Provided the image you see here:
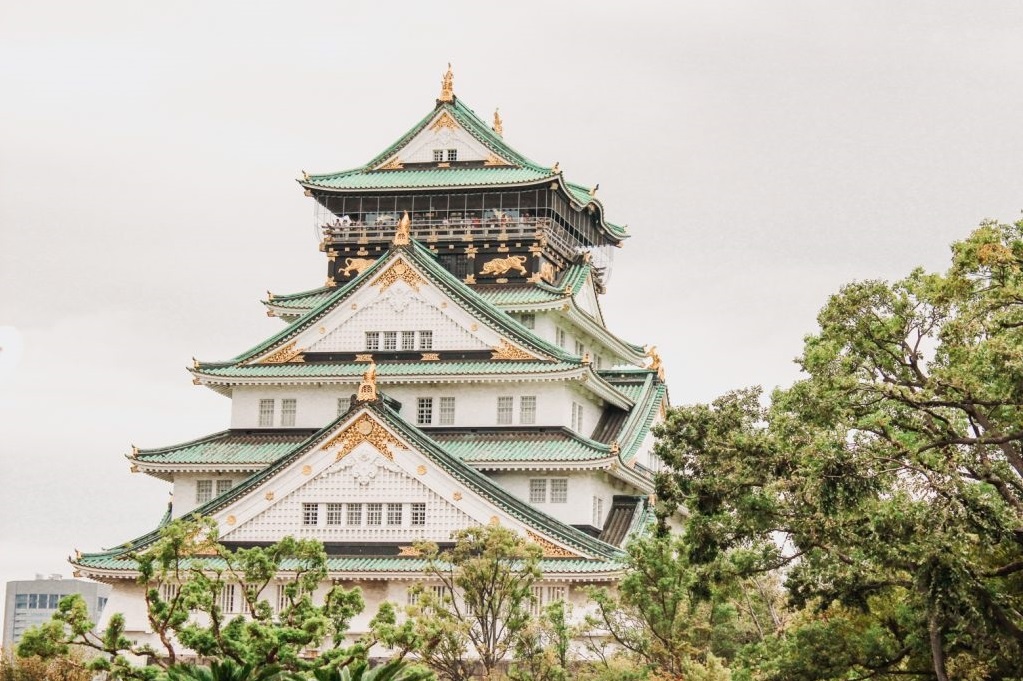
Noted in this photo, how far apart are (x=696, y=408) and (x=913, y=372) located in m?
4.49

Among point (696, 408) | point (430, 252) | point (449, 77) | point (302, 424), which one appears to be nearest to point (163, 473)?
point (302, 424)

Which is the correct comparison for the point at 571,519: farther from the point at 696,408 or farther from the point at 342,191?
the point at 696,408

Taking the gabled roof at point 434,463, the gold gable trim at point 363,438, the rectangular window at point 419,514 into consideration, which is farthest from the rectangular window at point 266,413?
the rectangular window at point 419,514

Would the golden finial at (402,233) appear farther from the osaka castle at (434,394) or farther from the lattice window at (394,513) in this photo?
the lattice window at (394,513)

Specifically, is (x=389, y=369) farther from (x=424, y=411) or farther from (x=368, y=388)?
(x=368, y=388)

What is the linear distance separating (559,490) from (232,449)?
1181 cm

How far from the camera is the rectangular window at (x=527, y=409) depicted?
5912 cm

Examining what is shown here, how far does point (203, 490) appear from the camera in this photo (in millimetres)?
60594

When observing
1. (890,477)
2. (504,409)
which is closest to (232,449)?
(504,409)

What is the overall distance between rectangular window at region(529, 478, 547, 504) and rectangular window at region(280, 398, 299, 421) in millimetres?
9391

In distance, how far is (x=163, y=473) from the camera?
199 feet

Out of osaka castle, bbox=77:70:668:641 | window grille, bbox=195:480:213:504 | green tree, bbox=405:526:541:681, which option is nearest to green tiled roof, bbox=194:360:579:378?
osaka castle, bbox=77:70:668:641

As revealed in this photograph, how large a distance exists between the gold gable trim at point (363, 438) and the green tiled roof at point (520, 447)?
2.63m

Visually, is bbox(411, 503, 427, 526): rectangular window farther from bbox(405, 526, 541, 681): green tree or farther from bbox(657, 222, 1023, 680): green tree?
bbox(657, 222, 1023, 680): green tree
